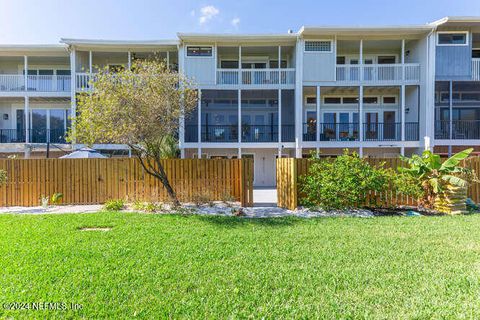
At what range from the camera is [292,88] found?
1758 centimetres

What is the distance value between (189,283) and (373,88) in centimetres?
1844

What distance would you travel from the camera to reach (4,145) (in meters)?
16.9

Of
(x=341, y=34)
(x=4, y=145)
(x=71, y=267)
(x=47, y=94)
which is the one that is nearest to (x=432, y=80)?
(x=341, y=34)

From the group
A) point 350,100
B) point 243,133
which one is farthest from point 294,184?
point 350,100

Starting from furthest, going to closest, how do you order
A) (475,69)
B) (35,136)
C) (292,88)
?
1. (35,136)
2. (292,88)
3. (475,69)

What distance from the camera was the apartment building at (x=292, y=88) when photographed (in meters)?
17.0

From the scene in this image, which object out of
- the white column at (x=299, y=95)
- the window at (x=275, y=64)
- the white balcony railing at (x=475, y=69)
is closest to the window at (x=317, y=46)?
the white column at (x=299, y=95)

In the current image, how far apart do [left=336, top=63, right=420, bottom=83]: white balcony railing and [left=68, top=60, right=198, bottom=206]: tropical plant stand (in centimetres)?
1226

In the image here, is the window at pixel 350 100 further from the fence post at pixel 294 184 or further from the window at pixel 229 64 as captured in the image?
the fence post at pixel 294 184

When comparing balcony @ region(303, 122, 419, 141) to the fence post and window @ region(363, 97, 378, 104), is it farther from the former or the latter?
the fence post

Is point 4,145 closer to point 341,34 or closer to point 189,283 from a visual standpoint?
point 189,283

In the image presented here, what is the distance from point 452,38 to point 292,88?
33.6 ft

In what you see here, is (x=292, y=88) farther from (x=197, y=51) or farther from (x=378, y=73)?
(x=197, y=51)

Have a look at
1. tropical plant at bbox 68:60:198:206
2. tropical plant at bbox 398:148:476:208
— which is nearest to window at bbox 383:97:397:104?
tropical plant at bbox 398:148:476:208
